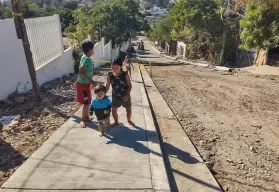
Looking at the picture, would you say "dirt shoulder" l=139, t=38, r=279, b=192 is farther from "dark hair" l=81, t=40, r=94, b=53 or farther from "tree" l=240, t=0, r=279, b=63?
"tree" l=240, t=0, r=279, b=63

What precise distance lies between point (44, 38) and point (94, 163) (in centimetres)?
624

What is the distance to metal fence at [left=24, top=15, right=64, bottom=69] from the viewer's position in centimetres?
786

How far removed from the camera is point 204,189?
3.61 m

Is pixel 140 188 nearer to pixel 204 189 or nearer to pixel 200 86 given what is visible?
pixel 204 189

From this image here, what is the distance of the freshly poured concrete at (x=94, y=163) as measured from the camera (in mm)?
3348

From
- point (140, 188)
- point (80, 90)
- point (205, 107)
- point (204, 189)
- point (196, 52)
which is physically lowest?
point (196, 52)

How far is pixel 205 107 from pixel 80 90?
4.30m

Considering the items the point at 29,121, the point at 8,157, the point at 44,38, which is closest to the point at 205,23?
the point at 44,38

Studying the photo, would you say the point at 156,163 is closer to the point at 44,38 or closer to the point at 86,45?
the point at 86,45

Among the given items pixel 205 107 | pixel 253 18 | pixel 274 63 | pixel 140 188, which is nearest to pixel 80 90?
pixel 140 188

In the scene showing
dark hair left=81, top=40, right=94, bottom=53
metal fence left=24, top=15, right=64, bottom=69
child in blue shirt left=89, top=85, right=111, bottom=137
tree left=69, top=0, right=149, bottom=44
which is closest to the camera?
child in blue shirt left=89, top=85, right=111, bottom=137

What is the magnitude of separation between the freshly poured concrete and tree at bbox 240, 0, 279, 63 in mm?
11976

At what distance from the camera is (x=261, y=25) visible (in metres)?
14.7

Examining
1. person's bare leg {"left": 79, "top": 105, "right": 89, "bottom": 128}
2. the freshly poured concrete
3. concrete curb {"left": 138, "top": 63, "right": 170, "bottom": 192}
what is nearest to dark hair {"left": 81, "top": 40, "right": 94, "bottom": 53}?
person's bare leg {"left": 79, "top": 105, "right": 89, "bottom": 128}
